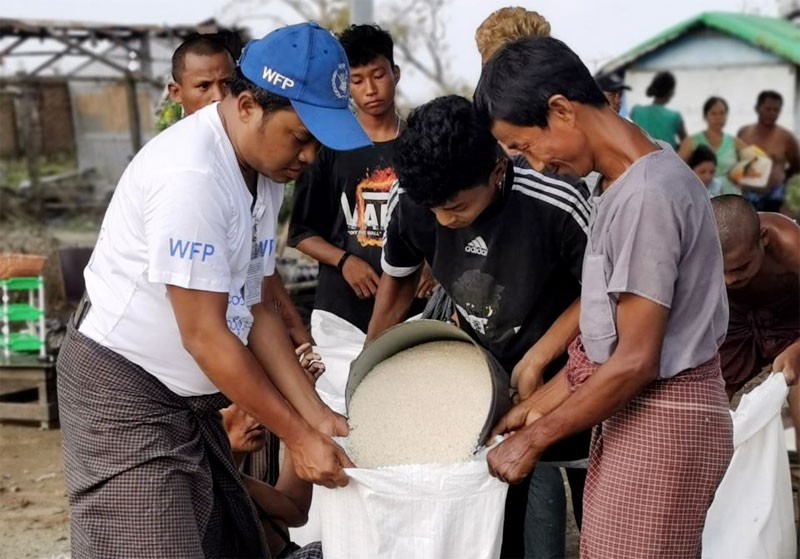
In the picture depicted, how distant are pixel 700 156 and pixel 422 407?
5.86 meters

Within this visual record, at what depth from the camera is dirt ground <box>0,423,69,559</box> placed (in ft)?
14.1

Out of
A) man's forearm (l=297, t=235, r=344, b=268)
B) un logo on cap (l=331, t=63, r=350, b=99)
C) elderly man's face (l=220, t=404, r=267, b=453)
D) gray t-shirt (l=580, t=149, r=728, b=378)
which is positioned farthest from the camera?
man's forearm (l=297, t=235, r=344, b=268)

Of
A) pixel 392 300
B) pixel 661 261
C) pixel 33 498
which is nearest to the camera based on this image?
pixel 661 261

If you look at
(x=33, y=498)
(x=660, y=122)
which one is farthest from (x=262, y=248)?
(x=660, y=122)

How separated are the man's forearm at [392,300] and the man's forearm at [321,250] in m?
0.69

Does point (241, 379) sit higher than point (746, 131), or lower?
higher

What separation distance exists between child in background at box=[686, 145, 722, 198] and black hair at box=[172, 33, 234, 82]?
436 cm

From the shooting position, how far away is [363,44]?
3.79m

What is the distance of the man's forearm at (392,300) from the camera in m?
3.07

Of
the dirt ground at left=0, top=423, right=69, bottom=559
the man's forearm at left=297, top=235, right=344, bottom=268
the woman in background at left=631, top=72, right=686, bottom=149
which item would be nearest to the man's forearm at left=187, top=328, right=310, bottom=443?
the man's forearm at left=297, top=235, right=344, bottom=268

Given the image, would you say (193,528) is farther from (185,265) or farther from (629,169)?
(629,169)

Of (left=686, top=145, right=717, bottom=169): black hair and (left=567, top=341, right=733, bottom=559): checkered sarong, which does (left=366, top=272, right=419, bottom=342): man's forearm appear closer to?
(left=567, top=341, right=733, bottom=559): checkered sarong

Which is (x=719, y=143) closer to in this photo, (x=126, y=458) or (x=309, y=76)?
(x=309, y=76)

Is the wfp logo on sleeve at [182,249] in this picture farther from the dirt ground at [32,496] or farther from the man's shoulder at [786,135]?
the man's shoulder at [786,135]
